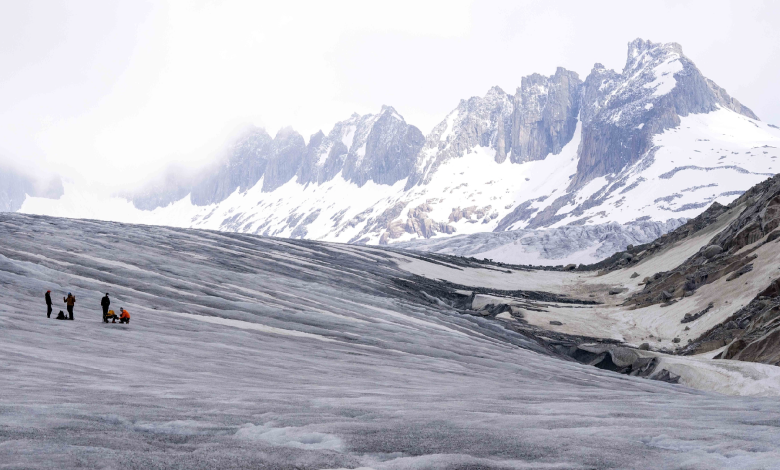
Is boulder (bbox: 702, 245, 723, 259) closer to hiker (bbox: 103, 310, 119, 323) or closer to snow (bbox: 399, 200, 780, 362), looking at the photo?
snow (bbox: 399, 200, 780, 362)

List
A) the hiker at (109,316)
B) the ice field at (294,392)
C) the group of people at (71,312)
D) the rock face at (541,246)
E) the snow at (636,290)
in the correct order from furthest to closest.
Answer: the rock face at (541,246)
the snow at (636,290)
the hiker at (109,316)
the group of people at (71,312)
the ice field at (294,392)

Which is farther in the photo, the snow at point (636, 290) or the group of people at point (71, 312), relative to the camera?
the snow at point (636, 290)

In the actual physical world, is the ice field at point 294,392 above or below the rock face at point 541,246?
below

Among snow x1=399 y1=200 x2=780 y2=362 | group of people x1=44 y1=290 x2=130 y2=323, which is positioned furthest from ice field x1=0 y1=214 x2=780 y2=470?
snow x1=399 y1=200 x2=780 y2=362

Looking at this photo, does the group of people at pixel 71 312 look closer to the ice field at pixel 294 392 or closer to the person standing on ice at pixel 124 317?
the person standing on ice at pixel 124 317

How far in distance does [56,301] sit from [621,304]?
5130 centimetres

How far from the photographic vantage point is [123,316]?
27.8 metres

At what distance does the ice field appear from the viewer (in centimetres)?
1034

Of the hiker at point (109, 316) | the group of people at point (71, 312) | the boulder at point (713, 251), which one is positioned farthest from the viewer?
the boulder at point (713, 251)

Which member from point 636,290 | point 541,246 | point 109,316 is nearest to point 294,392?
point 109,316

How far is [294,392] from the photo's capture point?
17125 mm

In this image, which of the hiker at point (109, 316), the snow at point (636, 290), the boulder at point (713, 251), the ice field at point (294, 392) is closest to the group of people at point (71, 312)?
the hiker at point (109, 316)

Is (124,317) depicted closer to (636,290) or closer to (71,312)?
(71,312)

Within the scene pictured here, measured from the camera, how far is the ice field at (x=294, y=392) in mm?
10336
